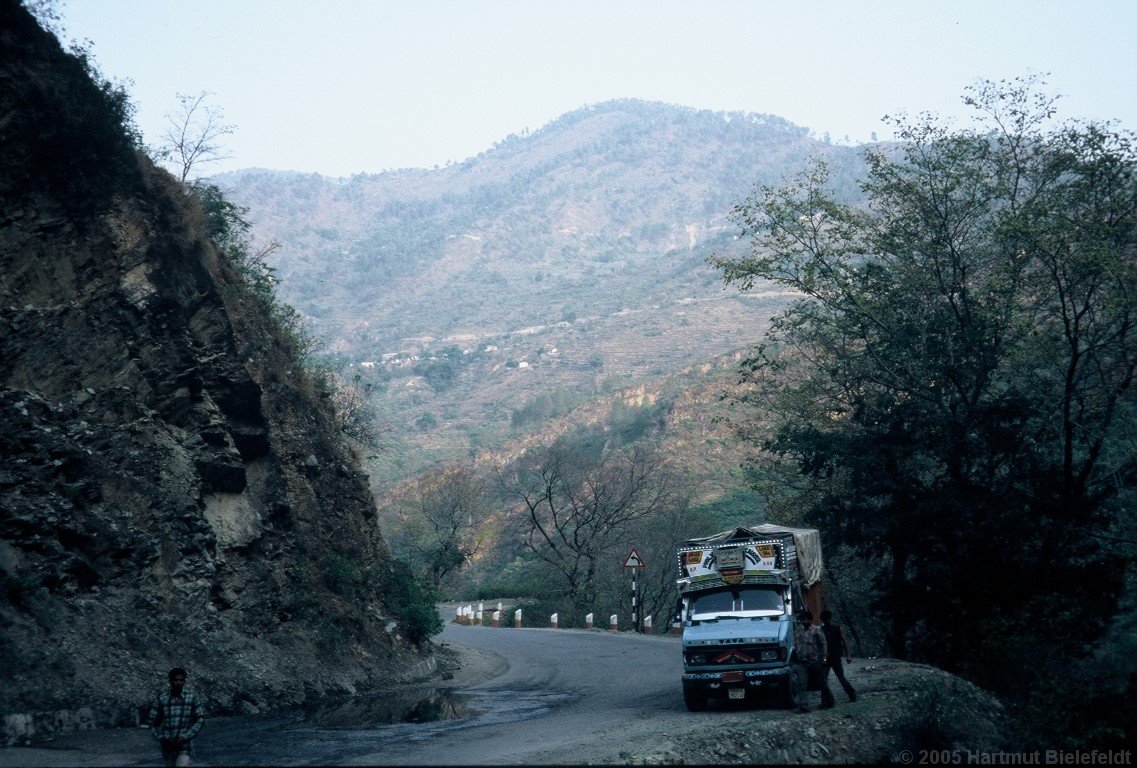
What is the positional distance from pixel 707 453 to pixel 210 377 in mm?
59174

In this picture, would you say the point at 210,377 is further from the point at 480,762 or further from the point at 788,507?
the point at 788,507

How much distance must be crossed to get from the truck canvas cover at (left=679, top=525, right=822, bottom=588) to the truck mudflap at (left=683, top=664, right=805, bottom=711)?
7.28 feet

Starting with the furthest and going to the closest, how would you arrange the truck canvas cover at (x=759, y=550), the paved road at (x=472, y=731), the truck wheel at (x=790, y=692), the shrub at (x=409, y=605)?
→ the shrub at (x=409, y=605), the truck canvas cover at (x=759, y=550), the truck wheel at (x=790, y=692), the paved road at (x=472, y=731)

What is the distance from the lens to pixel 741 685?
16.4 m

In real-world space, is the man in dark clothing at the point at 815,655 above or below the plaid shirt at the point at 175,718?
below

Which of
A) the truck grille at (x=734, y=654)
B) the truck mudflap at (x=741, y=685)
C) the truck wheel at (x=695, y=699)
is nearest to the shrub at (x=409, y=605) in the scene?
the truck wheel at (x=695, y=699)

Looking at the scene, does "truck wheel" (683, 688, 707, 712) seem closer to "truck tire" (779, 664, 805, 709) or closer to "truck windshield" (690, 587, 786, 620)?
"truck tire" (779, 664, 805, 709)

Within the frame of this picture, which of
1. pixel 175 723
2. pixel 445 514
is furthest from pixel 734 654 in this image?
pixel 445 514

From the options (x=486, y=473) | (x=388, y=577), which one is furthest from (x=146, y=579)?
(x=486, y=473)

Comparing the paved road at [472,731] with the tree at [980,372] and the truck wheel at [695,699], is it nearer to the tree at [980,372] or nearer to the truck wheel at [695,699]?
the truck wheel at [695,699]

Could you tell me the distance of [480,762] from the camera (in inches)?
461

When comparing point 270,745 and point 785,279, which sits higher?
point 785,279

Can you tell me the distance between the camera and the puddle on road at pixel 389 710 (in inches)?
648

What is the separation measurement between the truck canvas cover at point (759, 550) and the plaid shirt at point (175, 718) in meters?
10.7
